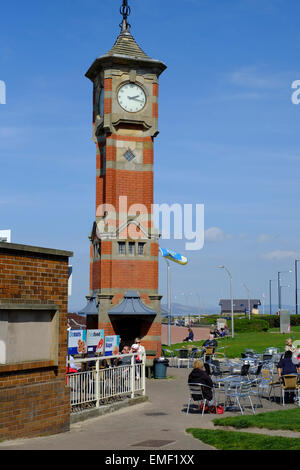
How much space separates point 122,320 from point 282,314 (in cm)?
2312

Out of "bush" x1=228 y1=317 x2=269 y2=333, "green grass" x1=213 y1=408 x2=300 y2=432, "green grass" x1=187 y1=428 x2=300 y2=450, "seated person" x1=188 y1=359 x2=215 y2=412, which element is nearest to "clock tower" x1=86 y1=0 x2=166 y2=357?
"seated person" x1=188 y1=359 x2=215 y2=412

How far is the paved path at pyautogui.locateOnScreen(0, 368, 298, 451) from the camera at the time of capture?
1111cm

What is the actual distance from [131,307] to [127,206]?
16.4ft

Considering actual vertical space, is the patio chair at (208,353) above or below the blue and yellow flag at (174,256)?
below

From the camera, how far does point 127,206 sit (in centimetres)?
3078

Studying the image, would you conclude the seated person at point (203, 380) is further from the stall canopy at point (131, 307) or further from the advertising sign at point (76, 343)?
the stall canopy at point (131, 307)

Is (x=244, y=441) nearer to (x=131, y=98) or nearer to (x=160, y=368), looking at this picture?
(x=160, y=368)

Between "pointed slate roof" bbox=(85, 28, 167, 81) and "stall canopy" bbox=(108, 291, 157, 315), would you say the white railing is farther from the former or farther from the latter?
"pointed slate roof" bbox=(85, 28, 167, 81)

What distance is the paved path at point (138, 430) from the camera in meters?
11.1

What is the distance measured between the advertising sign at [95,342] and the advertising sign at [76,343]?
0.65 metres

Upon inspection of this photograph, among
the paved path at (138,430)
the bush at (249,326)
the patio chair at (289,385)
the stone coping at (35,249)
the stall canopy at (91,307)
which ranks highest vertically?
the stone coping at (35,249)

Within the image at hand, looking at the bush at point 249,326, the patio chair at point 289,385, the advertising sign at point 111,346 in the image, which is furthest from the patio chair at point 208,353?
the bush at point 249,326
